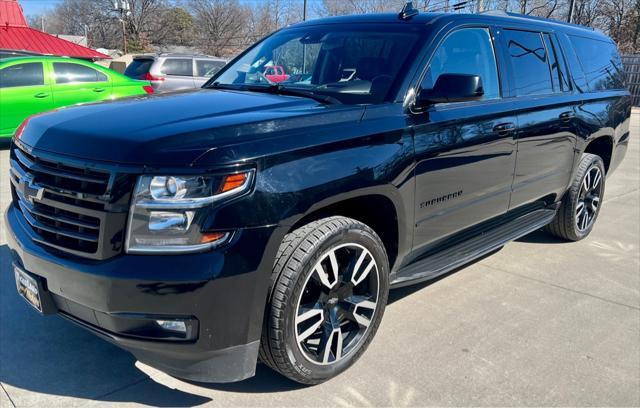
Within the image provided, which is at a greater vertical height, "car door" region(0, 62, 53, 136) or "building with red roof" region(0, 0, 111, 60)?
"building with red roof" region(0, 0, 111, 60)

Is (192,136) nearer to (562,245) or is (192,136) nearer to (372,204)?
(372,204)

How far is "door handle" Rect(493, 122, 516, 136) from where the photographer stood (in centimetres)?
385

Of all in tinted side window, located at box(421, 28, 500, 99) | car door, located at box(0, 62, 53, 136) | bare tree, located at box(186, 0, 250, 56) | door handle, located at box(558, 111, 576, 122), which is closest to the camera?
tinted side window, located at box(421, 28, 500, 99)

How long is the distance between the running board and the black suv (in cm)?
2

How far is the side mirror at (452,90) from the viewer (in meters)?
3.22

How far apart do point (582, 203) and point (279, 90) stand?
3.45m

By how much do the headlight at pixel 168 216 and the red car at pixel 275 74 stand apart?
5.50ft

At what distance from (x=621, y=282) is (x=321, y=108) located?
121 inches

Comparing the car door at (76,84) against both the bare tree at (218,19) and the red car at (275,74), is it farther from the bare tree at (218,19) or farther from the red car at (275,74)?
the bare tree at (218,19)

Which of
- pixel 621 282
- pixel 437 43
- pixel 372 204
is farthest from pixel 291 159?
pixel 621 282

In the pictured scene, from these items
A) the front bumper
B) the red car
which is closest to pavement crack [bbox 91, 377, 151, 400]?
the front bumper

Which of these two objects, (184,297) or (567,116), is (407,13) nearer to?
(567,116)

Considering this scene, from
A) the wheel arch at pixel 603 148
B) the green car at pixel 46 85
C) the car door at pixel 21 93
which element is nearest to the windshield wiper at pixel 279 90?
the wheel arch at pixel 603 148

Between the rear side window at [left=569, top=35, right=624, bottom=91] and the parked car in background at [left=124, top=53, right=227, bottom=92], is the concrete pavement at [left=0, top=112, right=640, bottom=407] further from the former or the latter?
the parked car in background at [left=124, top=53, right=227, bottom=92]
